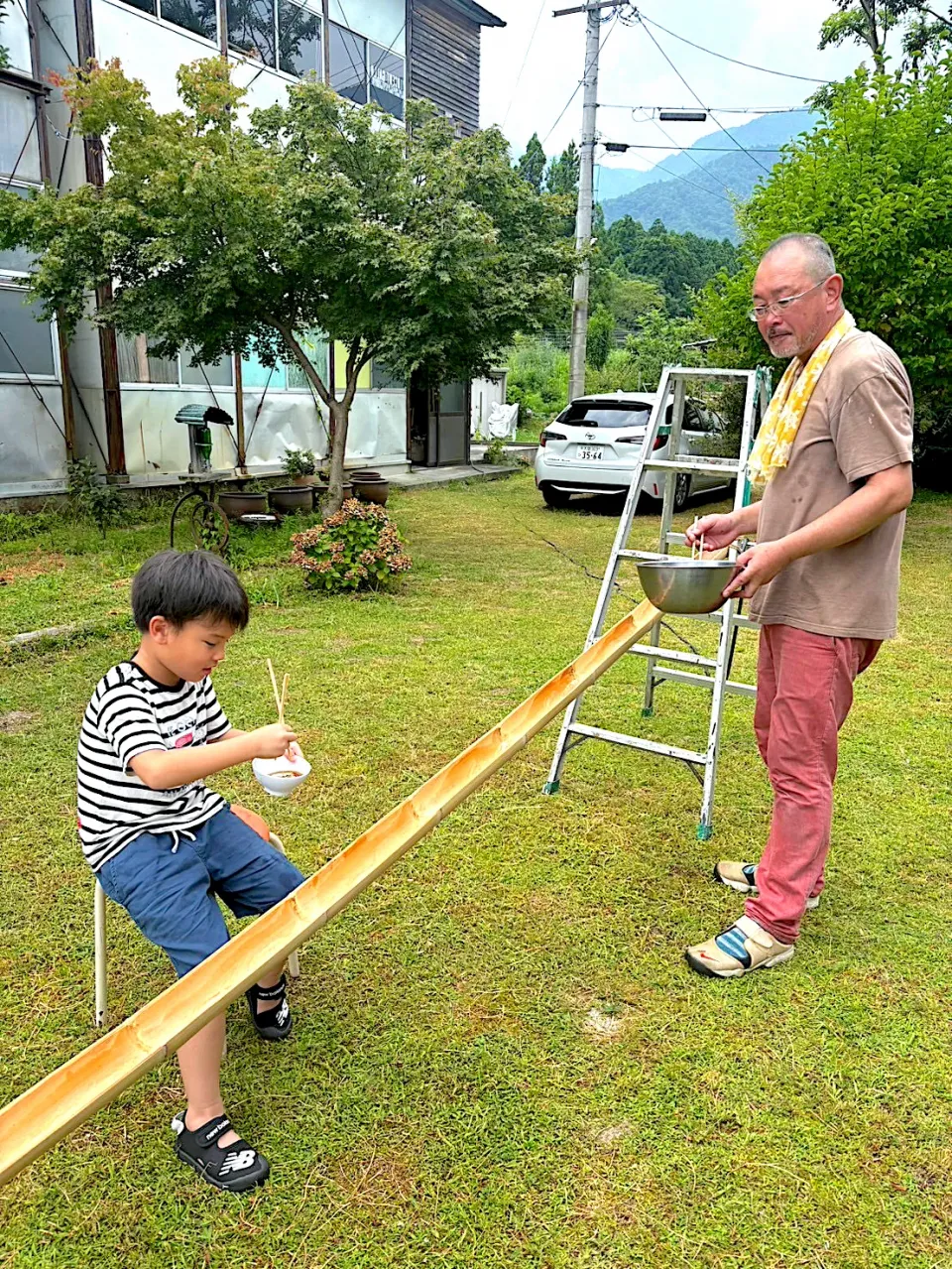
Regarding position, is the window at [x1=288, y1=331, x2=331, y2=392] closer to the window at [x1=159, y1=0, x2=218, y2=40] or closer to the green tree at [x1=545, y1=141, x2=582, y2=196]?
the window at [x1=159, y1=0, x2=218, y2=40]

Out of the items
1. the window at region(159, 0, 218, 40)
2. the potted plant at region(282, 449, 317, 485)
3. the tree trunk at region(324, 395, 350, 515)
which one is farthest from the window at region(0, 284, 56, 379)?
the window at region(159, 0, 218, 40)

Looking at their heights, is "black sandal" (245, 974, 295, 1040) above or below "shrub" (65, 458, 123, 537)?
below

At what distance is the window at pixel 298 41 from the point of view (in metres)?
11.6

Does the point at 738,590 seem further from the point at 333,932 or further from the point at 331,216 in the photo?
the point at 331,216

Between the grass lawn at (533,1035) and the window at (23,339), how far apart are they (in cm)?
565

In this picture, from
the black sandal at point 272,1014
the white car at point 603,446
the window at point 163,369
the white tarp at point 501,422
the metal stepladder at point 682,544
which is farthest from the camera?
the white tarp at point 501,422

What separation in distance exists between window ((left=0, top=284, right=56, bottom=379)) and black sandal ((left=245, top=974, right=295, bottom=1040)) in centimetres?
821

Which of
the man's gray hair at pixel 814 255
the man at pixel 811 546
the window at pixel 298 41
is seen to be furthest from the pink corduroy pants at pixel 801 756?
the window at pixel 298 41

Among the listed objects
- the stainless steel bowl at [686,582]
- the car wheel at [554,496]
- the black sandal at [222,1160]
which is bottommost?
the black sandal at [222,1160]

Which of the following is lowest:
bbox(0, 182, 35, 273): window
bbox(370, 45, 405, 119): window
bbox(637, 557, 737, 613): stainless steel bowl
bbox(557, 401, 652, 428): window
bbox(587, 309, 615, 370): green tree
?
bbox(637, 557, 737, 613): stainless steel bowl

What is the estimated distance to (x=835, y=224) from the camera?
959 centimetres

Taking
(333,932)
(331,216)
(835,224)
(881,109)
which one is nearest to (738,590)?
(333,932)

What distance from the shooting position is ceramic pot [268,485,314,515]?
10383 millimetres

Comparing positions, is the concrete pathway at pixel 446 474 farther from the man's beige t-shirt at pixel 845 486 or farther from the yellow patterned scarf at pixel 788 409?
the man's beige t-shirt at pixel 845 486
